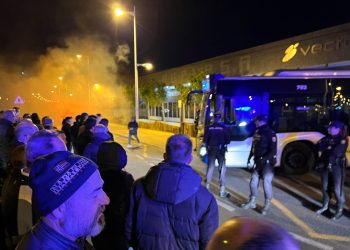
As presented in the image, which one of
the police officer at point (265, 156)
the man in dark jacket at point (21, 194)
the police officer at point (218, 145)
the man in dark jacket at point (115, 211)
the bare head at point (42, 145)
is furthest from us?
the police officer at point (218, 145)

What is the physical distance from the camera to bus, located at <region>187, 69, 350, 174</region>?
10508mm

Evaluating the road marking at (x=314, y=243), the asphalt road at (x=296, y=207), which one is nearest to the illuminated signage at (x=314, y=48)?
the asphalt road at (x=296, y=207)

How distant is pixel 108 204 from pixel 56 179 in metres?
1.36

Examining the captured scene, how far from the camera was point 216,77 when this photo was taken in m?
10.5

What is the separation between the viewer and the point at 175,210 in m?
2.52

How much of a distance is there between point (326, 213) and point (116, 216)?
15.9 feet

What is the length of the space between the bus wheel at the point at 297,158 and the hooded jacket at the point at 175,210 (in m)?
8.55

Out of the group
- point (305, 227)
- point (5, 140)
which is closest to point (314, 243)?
point (305, 227)

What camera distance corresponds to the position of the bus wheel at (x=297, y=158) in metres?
10.5

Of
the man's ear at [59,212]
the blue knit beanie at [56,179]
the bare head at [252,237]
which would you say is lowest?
the man's ear at [59,212]

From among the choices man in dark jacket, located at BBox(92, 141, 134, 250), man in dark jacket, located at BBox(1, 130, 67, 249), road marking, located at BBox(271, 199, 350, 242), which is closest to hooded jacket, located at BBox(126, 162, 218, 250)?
man in dark jacket, located at BBox(92, 141, 134, 250)

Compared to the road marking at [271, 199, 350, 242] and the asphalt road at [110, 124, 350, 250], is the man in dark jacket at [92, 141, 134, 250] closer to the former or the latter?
the asphalt road at [110, 124, 350, 250]

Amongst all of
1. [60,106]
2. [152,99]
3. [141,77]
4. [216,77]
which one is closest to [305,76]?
[216,77]

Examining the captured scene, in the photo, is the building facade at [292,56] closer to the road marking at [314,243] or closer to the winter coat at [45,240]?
the road marking at [314,243]
